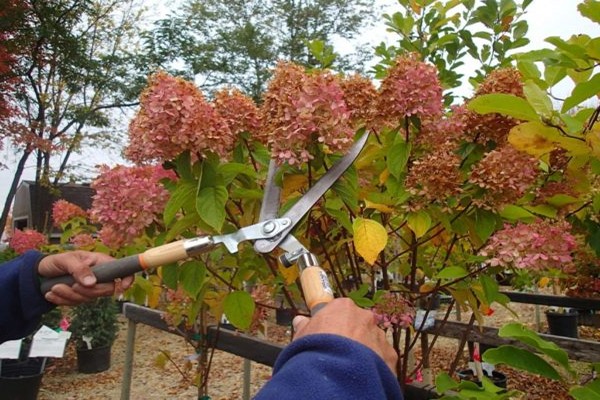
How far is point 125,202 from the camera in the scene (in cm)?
101

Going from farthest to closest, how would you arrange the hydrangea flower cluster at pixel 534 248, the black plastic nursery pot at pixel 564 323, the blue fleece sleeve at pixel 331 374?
the black plastic nursery pot at pixel 564 323 < the hydrangea flower cluster at pixel 534 248 < the blue fleece sleeve at pixel 331 374

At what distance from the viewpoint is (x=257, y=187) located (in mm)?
1146

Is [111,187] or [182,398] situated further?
[182,398]

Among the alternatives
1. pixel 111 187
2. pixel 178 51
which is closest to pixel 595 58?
pixel 111 187

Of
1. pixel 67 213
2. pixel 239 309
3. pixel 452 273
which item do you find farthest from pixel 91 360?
pixel 452 273

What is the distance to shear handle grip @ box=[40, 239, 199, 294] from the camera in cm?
88

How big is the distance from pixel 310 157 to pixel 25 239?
3.55 m

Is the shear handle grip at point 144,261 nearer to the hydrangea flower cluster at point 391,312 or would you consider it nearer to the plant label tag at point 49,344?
the hydrangea flower cluster at point 391,312

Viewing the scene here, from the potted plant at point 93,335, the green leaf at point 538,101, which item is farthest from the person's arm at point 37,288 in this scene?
the potted plant at point 93,335

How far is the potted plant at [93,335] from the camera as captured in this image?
5762 mm

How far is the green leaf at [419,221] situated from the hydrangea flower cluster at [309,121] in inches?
7.4

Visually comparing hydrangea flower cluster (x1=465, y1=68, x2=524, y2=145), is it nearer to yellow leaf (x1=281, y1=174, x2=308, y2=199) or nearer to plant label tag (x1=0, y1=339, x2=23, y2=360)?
yellow leaf (x1=281, y1=174, x2=308, y2=199)

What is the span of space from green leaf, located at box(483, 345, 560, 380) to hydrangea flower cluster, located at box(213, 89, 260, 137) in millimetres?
624

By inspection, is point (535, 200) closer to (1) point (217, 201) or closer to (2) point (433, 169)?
(2) point (433, 169)
